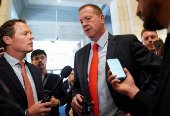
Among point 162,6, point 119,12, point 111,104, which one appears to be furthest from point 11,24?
point 119,12

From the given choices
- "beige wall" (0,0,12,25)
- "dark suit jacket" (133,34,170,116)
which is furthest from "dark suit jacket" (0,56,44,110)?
"beige wall" (0,0,12,25)

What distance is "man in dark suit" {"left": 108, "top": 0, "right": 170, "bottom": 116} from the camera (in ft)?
1.58

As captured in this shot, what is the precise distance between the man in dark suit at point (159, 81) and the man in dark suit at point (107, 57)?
28 cm

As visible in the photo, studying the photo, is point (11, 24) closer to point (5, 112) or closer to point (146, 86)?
point (5, 112)

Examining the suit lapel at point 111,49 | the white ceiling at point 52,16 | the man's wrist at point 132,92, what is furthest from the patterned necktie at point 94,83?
the white ceiling at point 52,16

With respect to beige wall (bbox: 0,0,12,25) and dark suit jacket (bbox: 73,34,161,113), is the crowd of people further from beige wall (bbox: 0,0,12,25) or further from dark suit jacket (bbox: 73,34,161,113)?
beige wall (bbox: 0,0,12,25)

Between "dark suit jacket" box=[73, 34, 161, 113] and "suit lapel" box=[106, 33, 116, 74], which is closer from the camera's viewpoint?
"dark suit jacket" box=[73, 34, 161, 113]

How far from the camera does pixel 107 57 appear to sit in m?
1.29

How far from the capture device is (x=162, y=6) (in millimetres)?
589

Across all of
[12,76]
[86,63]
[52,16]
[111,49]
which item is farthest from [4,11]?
[52,16]

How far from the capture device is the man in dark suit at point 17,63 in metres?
1.27

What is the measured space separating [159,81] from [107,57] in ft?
2.50

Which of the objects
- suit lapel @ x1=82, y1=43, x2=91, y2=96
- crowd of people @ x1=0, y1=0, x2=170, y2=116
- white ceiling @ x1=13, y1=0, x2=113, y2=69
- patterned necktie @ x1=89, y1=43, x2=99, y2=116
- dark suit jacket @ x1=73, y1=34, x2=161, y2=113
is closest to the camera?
crowd of people @ x1=0, y1=0, x2=170, y2=116

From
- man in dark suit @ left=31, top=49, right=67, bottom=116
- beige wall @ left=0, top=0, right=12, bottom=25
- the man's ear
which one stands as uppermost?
beige wall @ left=0, top=0, right=12, bottom=25
